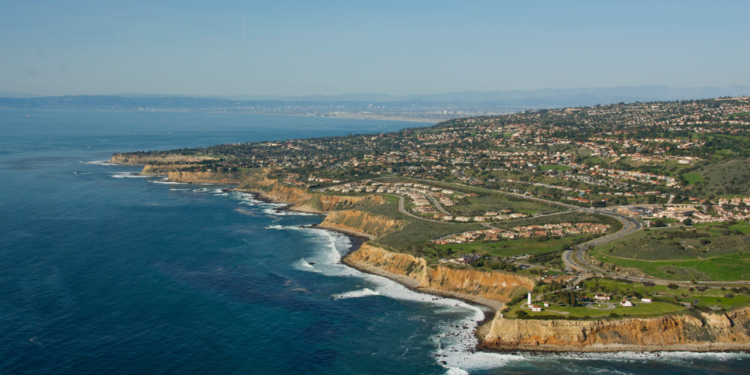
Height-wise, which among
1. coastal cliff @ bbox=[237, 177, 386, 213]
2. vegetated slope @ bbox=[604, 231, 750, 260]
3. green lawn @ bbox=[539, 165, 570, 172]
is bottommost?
coastal cliff @ bbox=[237, 177, 386, 213]

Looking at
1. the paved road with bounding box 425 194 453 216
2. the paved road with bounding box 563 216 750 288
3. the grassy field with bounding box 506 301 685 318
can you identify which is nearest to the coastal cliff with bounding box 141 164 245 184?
the paved road with bounding box 425 194 453 216

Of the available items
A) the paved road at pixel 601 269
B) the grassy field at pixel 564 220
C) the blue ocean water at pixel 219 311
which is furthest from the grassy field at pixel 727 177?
the blue ocean water at pixel 219 311

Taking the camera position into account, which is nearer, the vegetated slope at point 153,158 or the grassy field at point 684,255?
the grassy field at point 684,255

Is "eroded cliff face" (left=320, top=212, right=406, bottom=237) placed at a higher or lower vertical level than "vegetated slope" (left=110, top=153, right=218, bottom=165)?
lower

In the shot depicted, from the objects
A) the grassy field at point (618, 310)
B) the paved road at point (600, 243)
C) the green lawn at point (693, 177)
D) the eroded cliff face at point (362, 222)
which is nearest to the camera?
the grassy field at point (618, 310)

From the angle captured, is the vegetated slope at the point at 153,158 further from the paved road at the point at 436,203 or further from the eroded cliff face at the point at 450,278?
the eroded cliff face at the point at 450,278

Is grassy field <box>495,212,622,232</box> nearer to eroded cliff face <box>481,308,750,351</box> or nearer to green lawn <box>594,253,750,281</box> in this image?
green lawn <box>594,253,750,281</box>
